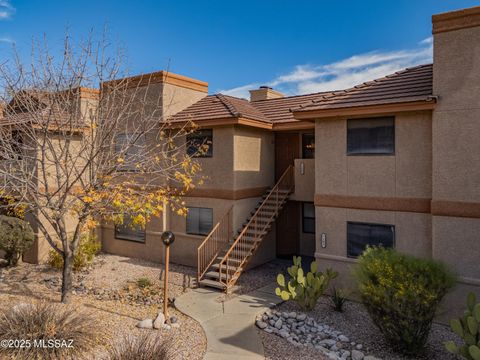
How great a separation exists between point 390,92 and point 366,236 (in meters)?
4.36

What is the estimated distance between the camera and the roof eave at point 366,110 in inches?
407

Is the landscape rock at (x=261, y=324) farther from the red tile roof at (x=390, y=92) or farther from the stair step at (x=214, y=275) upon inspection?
the red tile roof at (x=390, y=92)

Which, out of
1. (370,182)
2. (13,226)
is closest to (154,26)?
(13,226)

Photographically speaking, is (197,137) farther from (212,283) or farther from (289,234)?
(212,283)

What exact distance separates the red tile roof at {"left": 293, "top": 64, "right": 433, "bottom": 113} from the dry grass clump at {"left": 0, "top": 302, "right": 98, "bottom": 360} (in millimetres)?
8621

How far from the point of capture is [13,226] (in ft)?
48.1

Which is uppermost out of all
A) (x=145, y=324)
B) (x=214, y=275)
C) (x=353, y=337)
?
(x=214, y=275)

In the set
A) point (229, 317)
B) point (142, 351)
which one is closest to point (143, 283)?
point (229, 317)

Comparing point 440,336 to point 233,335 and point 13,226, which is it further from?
point 13,226

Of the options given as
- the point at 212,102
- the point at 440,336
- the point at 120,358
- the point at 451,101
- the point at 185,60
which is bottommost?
the point at 440,336

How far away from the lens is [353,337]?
9352 millimetres

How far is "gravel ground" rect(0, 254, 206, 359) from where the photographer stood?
8805mm

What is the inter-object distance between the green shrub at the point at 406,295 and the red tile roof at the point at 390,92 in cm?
451

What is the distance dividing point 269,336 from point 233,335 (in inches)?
34.0
